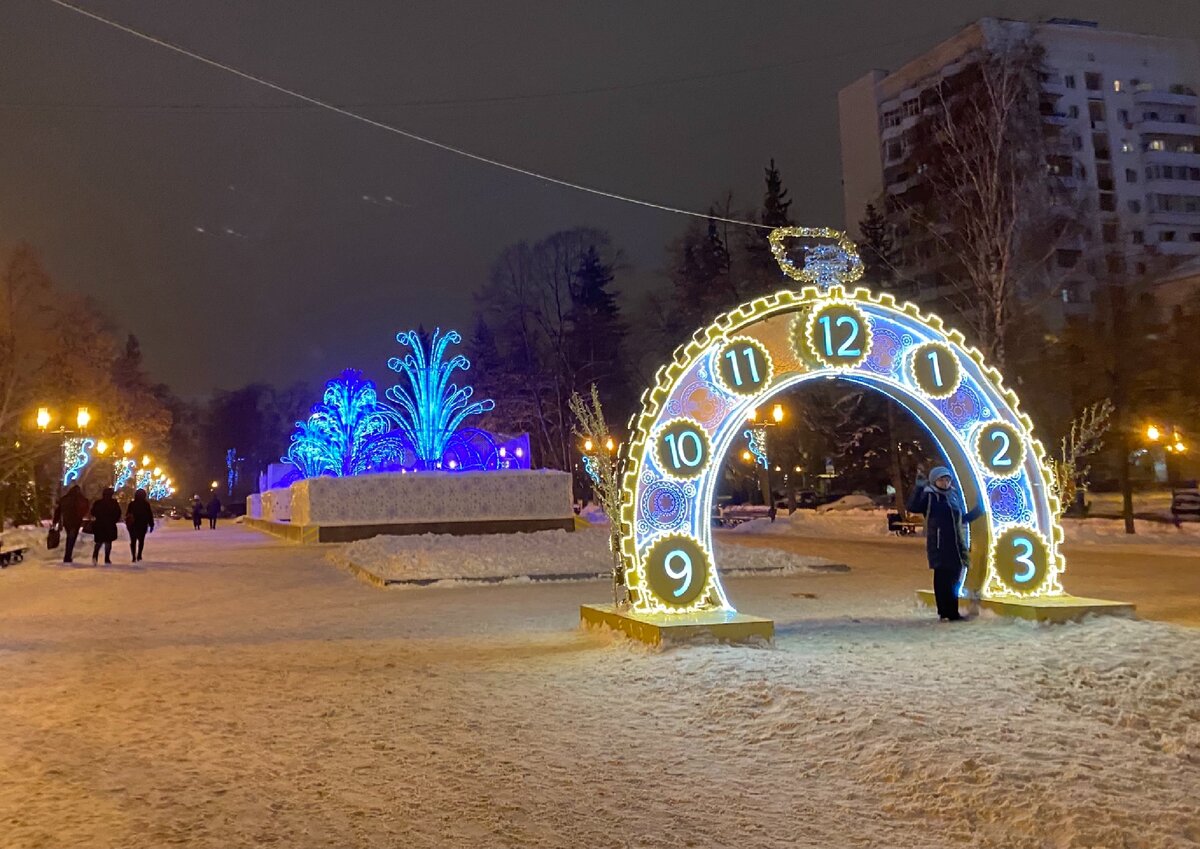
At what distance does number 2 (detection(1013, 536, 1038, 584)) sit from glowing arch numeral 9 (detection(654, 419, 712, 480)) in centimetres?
374

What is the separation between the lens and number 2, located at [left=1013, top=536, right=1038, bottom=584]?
35.1ft

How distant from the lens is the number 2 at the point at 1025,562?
10.7 m

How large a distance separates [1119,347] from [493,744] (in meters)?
25.5

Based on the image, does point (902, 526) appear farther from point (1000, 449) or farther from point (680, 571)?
point (680, 571)

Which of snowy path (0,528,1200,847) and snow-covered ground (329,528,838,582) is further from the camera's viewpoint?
snow-covered ground (329,528,838,582)

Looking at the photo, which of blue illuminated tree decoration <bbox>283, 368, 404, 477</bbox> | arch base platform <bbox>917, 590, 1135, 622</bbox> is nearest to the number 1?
arch base platform <bbox>917, 590, 1135, 622</bbox>

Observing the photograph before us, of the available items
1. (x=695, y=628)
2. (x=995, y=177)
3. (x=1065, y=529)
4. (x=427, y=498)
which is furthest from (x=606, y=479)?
(x=1065, y=529)

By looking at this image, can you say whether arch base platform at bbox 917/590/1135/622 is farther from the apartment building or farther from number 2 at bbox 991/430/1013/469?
the apartment building

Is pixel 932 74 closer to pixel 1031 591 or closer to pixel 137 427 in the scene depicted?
pixel 137 427

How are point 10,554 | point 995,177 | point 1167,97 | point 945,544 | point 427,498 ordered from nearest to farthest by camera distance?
point 945,544, point 10,554, point 995,177, point 427,498, point 1167,97

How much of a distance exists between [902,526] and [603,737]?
2625 centimetres

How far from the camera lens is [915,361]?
10672mm

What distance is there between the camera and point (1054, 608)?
9758 mm

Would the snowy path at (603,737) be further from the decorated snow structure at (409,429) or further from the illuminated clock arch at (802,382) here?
the decorated snow structure at (409,429)
